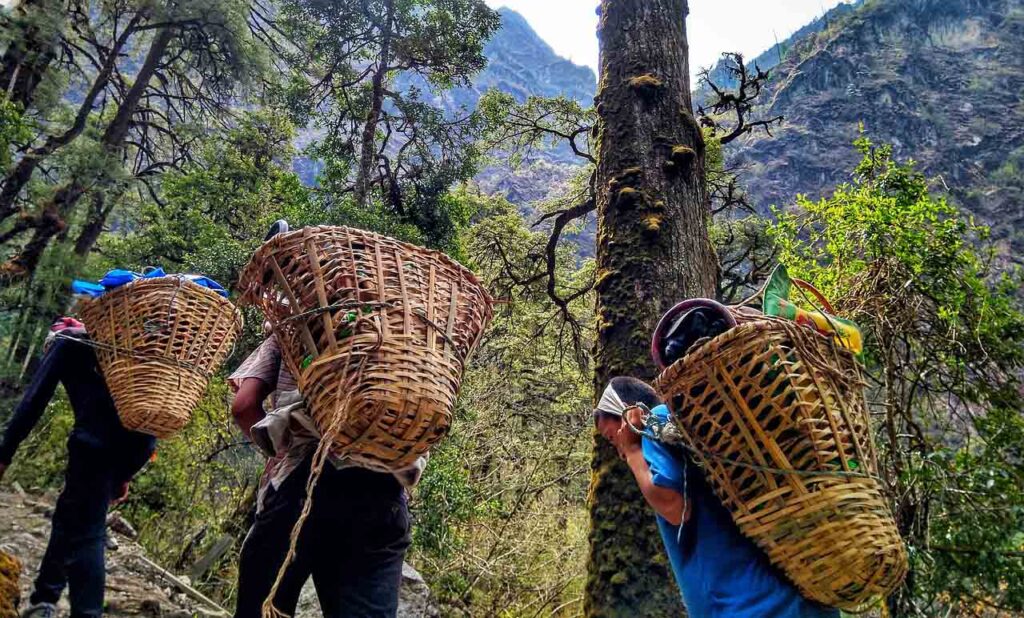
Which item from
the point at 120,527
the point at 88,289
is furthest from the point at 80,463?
the point at 120,527

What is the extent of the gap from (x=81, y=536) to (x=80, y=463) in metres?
0.31

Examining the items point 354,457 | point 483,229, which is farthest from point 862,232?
point 483,229

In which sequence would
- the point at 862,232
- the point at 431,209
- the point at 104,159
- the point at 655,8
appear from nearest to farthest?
1. the point at 655,8
2. the point at 862,232
3. the point at 104,159
4. the point at 431,209

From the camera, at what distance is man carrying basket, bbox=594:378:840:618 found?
53.6 inches

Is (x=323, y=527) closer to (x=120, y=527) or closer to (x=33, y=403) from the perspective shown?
(x=33, y=403)

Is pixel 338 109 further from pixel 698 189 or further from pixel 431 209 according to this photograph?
pixel 698 189

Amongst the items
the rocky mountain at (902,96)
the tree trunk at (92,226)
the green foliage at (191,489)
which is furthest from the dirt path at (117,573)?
the rocky mountain at (902,96)

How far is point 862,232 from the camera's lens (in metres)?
4.66

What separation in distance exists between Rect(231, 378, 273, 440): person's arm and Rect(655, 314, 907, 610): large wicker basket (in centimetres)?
125

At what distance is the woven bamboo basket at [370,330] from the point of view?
4.36 feet

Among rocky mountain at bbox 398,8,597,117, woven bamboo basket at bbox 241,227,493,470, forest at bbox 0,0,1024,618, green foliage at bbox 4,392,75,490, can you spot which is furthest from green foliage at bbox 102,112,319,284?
rocky mountain at bbox 398,8,597,117

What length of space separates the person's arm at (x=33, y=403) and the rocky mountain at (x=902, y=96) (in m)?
50.2

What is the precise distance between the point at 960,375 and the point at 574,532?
471cm

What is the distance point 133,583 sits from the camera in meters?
4.00
